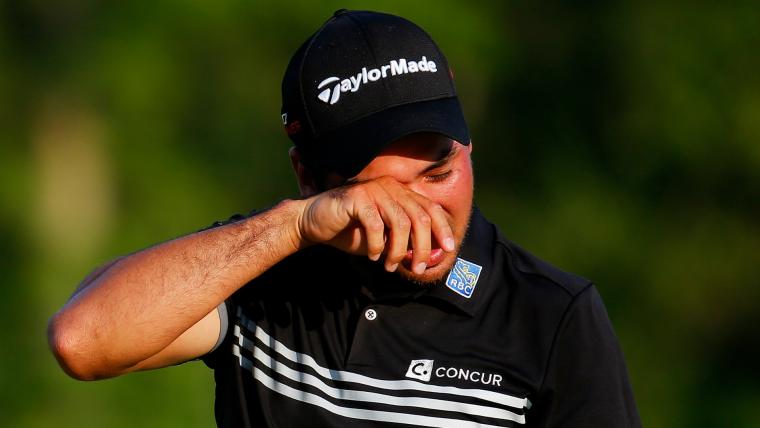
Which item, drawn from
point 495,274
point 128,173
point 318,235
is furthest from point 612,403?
point 128,173

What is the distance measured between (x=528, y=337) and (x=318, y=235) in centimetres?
59

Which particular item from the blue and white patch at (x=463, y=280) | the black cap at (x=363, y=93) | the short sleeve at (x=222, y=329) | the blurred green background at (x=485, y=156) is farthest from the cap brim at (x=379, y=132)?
the blurred green background at (x=485, y=156)

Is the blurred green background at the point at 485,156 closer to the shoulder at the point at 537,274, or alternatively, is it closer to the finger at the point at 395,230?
the shoulder at the point at 537,274

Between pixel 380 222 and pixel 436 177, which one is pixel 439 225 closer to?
pixel 380 222

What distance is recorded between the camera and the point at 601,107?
12.4 metres

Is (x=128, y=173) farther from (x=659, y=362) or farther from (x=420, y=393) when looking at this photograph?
(x=420, y=393)

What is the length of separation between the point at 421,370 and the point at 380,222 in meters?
0.48

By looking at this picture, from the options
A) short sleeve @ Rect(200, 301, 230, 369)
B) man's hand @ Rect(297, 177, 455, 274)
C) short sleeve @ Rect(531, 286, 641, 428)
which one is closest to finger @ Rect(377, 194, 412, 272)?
man's hand @ Rect(297, 177, 455, 274)

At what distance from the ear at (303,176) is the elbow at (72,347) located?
0.68m

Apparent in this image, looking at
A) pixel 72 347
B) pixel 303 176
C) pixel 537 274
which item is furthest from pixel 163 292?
pixel 537 274

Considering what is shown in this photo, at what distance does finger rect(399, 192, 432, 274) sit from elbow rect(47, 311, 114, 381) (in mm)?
840

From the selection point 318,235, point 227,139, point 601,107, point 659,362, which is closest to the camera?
point 318,235

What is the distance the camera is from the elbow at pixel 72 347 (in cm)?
302

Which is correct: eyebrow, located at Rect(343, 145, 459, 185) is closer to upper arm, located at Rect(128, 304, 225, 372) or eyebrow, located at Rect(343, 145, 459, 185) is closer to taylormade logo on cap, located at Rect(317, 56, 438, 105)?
taylormade logo on cap, located at Rect(317, 56, 438, 105)
